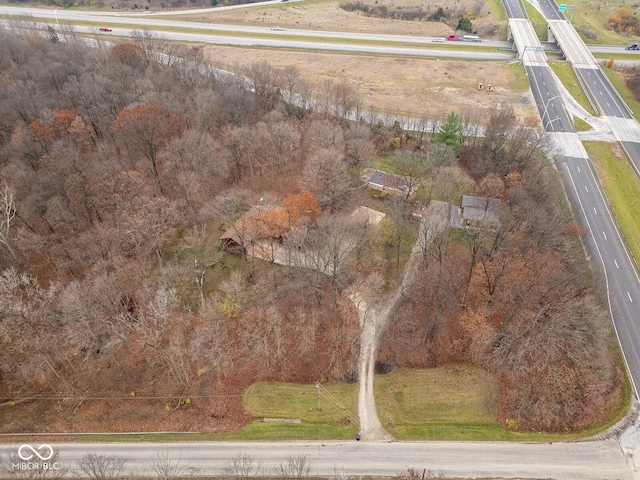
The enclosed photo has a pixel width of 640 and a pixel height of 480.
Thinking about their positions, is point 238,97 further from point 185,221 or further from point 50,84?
point 50,84

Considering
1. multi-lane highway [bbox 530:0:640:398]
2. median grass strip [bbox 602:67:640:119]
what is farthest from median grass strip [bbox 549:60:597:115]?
median grass strip [bbox 602:67:640:119]

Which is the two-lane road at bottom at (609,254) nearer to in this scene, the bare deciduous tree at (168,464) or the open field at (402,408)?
the open field at (402,408)

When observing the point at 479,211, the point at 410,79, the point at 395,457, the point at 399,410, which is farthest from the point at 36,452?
the point at 410,79

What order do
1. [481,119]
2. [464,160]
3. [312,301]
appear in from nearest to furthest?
[312,301] < [464,160] < [481,119]

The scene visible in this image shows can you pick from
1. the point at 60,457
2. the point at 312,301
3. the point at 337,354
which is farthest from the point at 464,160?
the point at 60,457

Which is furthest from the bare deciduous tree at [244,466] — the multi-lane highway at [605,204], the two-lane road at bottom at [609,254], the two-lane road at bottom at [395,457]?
the multi-lane highway at [605,204]

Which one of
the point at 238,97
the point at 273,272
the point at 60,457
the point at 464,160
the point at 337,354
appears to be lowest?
the point at 60,457
